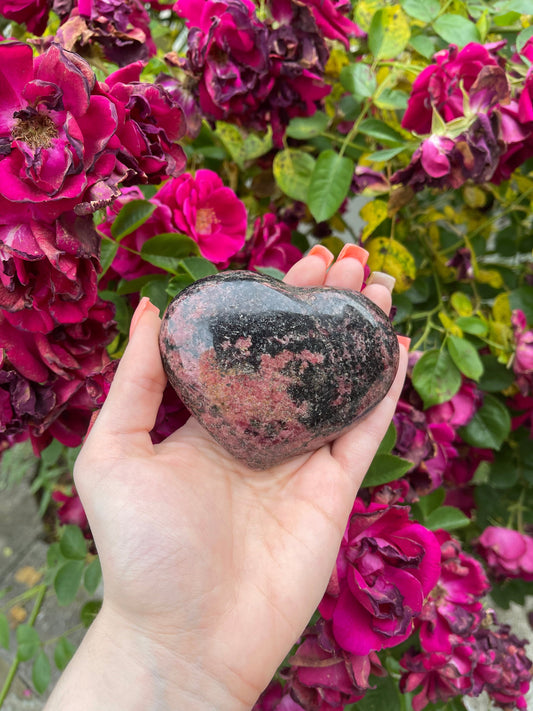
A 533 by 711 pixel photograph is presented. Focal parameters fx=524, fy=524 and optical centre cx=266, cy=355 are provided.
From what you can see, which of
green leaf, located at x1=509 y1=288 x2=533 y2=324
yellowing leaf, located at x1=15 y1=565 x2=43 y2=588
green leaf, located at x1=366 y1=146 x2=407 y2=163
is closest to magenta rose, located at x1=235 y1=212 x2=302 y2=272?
green leaf, located at x1=366 y1=146 x2=407 y2=163

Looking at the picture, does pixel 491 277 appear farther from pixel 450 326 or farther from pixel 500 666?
pixel 500 666

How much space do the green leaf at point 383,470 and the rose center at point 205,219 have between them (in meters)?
0.49

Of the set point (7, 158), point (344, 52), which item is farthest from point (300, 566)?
point (344, 52)

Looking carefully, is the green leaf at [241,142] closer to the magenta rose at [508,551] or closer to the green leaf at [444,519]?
the green leaf at [444,519]

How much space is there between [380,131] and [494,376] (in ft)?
1.97

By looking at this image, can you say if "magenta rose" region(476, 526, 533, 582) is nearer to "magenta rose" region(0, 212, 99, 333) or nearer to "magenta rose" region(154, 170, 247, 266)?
"magenta rose" region(154, 170, 247, 266)

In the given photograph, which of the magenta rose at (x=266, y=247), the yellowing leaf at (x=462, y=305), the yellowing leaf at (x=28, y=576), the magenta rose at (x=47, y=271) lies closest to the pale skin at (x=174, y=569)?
the magenta rose at (x=47, y=271)

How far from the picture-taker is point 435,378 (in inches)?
41.1

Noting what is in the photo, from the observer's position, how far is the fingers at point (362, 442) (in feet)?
2.76

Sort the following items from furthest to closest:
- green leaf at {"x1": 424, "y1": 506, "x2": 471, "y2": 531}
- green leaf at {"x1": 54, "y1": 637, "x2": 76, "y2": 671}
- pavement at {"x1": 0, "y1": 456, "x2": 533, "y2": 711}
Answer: pavement at {"x1": 0, "y1": 456, "x2": 533, "y2": 711}, green leaf at {"x1": 54, "y1": 637, "x2": 76, "y2": 671}, green leaf at {"x1": 424, "y1": 506, "x2": 471, "y2": 531}

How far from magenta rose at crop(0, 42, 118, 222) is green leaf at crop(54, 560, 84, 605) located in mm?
857

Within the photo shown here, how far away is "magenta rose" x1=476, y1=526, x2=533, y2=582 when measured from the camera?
119 cm

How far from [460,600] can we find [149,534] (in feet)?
1.79

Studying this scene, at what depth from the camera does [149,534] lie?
71 centimetres
